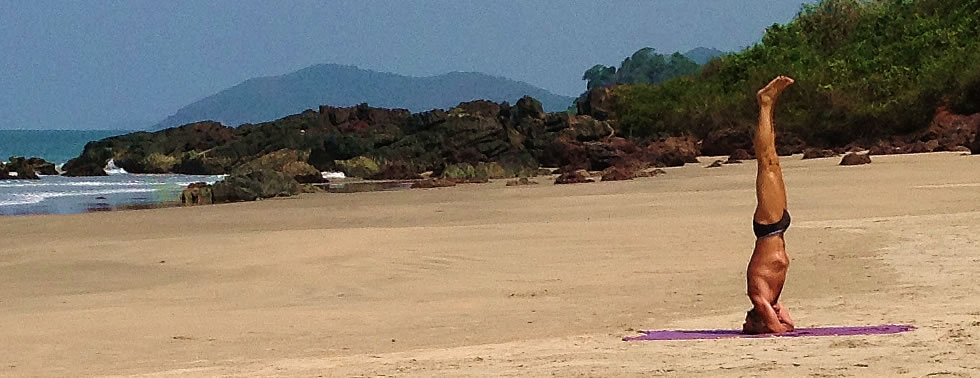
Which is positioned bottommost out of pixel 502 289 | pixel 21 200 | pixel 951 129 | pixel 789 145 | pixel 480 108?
pixel 502 289

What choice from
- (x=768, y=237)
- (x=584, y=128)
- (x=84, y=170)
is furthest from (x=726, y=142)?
(x=768, y=237)

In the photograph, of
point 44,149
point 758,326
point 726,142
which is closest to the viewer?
point 758,326

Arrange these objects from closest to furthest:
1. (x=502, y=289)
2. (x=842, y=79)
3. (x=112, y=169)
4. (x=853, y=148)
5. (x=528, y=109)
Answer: (x=502, y=289), (x=853, y=148), (x=842, y=79), (x=528, y=109), (x=112, y=169)

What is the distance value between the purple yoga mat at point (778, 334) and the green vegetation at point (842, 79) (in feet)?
85.3

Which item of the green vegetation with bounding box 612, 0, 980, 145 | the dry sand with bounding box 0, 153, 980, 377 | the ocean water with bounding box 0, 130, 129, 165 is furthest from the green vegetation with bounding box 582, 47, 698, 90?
the dry sand with bounding box 0, 153, 980, 377

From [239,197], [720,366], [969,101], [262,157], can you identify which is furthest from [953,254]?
[262,157]

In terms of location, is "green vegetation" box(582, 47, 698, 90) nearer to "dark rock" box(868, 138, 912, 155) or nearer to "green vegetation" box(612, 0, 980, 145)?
"green vegetation" box(612, 0, 980, 145)

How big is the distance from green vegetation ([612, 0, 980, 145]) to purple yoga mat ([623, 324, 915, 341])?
85.3ft

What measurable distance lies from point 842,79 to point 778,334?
31.6m

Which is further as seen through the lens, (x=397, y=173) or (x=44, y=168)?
(x=44, y=168)

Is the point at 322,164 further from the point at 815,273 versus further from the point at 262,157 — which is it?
the point at 815,273

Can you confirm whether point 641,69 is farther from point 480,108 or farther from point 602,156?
point 602,156

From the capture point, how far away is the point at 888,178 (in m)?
18.8

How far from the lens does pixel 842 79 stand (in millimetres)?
36750
